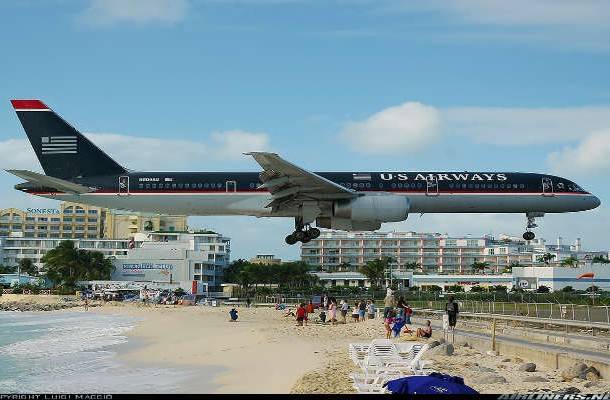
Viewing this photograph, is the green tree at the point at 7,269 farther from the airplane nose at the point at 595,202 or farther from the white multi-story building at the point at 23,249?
the airplane nose at the point at 595,202

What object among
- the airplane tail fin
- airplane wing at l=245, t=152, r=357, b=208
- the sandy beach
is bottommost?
the sandy beach

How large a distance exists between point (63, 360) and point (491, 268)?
167 metres

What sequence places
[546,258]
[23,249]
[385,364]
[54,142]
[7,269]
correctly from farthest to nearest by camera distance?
1. [546,258]
2. [23,249]
3. [7,269]
4. [54,142]
5. [385,364]

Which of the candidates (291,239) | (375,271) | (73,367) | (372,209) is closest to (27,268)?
(375,271)

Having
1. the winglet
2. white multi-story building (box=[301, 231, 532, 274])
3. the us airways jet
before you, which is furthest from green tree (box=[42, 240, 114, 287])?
the us airways jet

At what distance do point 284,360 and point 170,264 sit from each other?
354 feet

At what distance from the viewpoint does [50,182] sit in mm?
38531

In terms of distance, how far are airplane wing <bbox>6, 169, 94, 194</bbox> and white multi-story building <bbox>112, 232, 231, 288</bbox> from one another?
310 ft

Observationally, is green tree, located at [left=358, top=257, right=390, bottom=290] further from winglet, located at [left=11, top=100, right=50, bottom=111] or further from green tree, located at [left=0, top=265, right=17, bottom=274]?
winglet, located at [left=11, top=100, right=50, bottom=111]

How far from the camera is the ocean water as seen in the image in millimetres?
26078

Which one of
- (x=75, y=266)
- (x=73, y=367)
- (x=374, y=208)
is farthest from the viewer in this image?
(x=75, y=266)

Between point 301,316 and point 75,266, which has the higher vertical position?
point 75,266

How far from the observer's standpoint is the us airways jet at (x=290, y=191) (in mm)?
→ 38156

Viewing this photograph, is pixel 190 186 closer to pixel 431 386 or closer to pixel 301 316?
pixel 301 316
